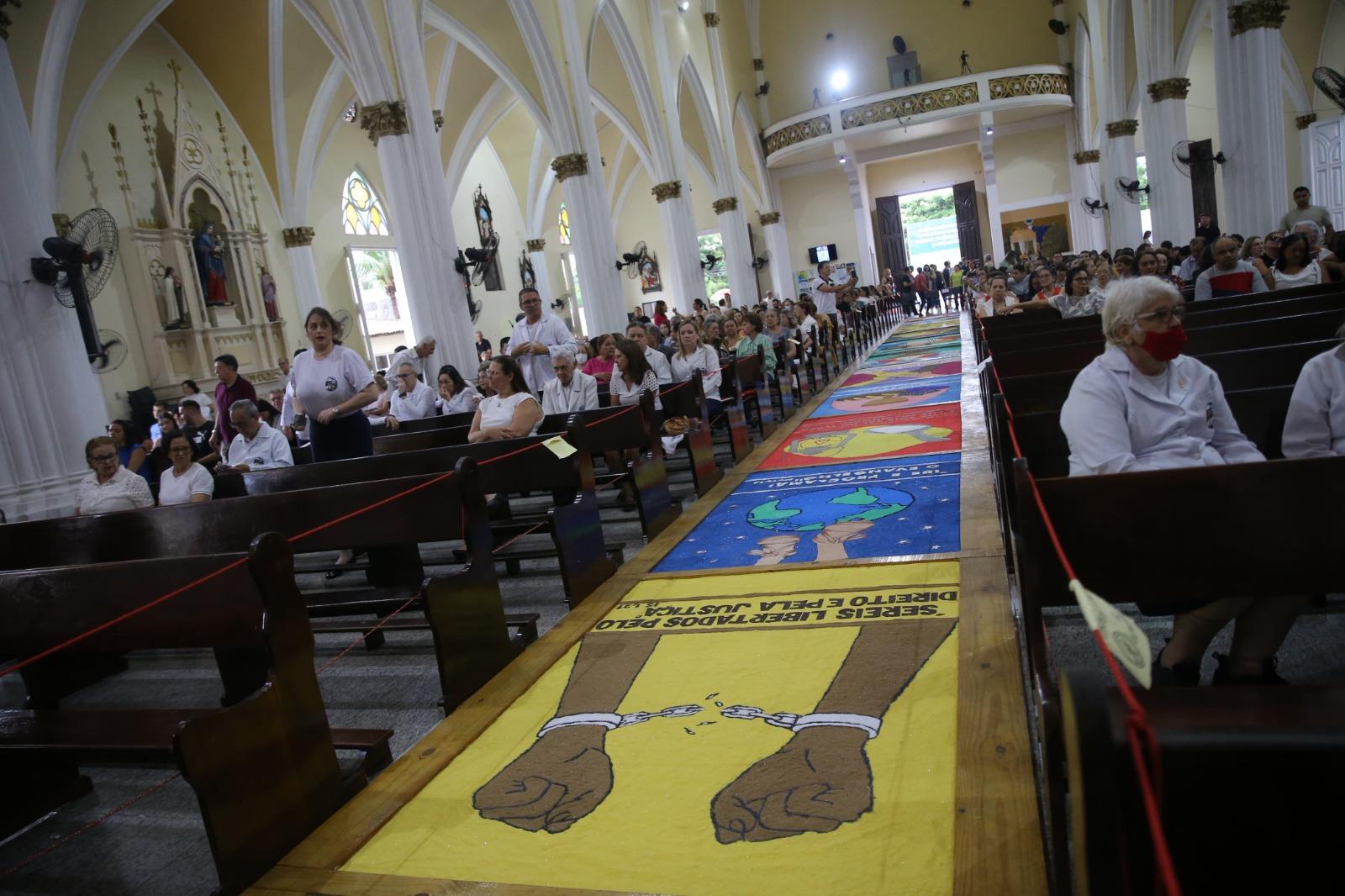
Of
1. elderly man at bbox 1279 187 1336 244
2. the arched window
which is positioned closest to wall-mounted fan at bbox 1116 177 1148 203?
elderly man at bbox 1279 187 1336 244

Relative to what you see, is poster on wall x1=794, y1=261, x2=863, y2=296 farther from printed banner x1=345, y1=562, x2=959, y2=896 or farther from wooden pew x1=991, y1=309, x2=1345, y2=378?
printed banner x1=345, y1=562, x2=959, y2=896

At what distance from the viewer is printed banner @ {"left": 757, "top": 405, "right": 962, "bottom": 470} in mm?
7184

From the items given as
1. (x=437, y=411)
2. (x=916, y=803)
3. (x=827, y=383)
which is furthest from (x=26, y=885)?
(x=827, y=383)

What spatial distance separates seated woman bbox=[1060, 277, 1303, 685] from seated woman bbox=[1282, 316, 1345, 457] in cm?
15

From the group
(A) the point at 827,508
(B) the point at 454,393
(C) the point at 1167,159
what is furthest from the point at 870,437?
(C) the point at 1167,159

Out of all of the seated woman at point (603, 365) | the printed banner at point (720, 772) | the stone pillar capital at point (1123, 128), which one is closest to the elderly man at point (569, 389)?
the seated woman at point (603, 365)

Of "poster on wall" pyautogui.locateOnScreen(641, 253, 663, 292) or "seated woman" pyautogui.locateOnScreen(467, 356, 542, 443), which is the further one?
"poster on wall" pyautogui.locateOnScreen(641, 253, 663, 292)

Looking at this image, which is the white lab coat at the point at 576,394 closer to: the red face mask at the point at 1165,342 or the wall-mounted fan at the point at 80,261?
the wall-mounted fan at the point at 80,261

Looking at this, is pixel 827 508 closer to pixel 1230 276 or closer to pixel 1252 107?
pixel 1230 276

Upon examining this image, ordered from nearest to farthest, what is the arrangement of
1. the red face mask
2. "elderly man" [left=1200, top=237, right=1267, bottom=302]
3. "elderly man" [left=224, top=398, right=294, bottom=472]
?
the red face mask → "elderly man" [left=224, top=398, right=294, bottom=472] → "elderly man" [left=1200, top=237, right=1267, bottom=302]

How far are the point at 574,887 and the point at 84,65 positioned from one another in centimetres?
1477

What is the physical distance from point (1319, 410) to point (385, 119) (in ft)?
31.4

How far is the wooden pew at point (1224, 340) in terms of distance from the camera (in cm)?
469

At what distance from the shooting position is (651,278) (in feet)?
106
